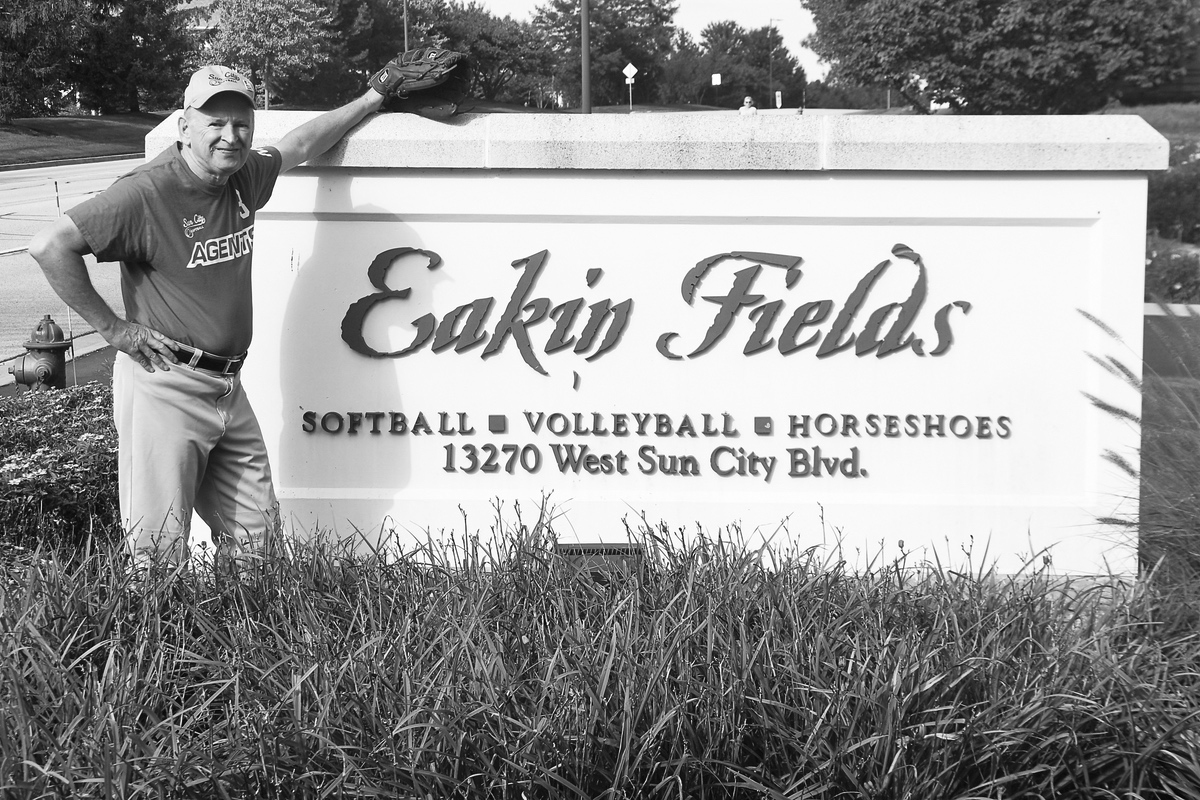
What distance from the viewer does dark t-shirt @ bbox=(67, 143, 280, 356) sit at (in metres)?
3.73

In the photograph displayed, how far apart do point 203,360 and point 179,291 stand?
0.23 m

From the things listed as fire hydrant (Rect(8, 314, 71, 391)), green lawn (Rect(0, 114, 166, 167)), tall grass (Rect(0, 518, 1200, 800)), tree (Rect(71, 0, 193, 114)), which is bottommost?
tall grass (Rect(0, 518, 1200, 800))

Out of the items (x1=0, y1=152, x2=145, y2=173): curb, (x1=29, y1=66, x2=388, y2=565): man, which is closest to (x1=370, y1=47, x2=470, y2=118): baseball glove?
(x1=29, y1=66, x2=388, y2=565): man

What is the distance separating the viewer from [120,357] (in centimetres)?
409

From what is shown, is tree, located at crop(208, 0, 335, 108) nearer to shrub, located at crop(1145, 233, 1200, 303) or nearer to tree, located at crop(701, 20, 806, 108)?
tree, located at crop(701, 20, 806, 108)

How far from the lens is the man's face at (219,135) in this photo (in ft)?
12.5

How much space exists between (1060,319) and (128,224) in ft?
10.3

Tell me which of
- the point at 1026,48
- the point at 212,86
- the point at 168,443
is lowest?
the point at 168,443

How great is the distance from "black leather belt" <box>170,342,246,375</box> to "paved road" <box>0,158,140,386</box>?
12.0 feet

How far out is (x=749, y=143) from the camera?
14.0ft

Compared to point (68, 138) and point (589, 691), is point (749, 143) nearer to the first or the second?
point (589, 691)

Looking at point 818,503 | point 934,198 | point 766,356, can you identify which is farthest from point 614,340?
point 934,198

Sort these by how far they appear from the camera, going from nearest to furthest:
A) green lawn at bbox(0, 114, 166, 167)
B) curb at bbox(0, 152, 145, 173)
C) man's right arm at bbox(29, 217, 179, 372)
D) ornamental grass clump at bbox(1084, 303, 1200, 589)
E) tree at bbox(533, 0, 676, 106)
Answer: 1. man's right arm at bbox(29, 217, 179, 372)
2. ornamental grass clump at bbox(1084, 303, 1200, 589)
3. curb at bbox(0, 152, 145, 173)
4. green lawn at bbox(0, 114, 166, 167)
5. tree at bbox(533, 0, 676, 106)

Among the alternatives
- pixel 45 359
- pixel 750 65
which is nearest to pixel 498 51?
pixel 750 65
